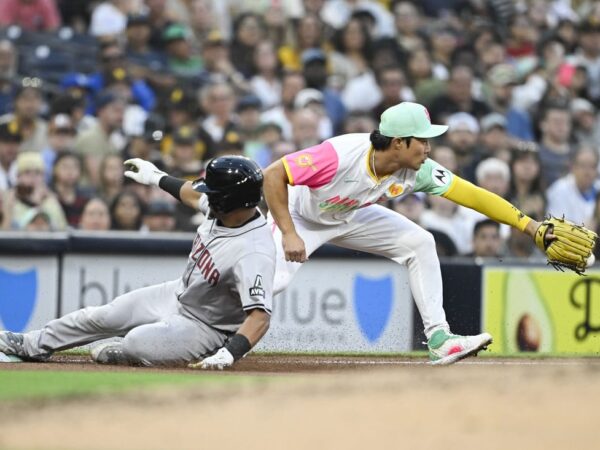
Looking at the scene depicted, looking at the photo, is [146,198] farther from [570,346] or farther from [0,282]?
[570,346]

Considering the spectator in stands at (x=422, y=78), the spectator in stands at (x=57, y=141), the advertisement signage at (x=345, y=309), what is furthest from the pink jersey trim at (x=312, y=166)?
the spectator in stands at (x=422, y=78)

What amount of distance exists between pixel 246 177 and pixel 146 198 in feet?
16.6

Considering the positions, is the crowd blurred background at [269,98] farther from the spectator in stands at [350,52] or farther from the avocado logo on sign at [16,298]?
the avocado logo on sign at [16,298]

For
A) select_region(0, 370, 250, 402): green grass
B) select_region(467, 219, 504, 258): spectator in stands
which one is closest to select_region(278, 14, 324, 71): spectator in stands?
select_region(467, 219, 504, 258): spectator in stands

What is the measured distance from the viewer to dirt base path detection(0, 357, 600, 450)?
17.5 feet

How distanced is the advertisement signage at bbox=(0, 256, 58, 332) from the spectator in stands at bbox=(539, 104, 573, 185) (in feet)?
19.7

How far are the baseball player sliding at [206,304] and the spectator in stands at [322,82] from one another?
647 centimetres

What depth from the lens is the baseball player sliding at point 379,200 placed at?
795 cm

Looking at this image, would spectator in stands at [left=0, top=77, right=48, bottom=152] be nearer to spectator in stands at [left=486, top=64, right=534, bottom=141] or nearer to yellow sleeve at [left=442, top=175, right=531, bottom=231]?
yellow sleeve at [left=442, top=175, right=531, bottom=231]

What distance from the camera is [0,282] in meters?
11.2

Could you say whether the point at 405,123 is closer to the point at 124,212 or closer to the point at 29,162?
the point at 124,212

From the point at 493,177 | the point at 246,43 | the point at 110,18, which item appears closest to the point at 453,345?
the point at 493,177

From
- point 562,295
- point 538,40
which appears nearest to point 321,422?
point 562,295

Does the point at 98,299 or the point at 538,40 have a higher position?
the point at 538,40
